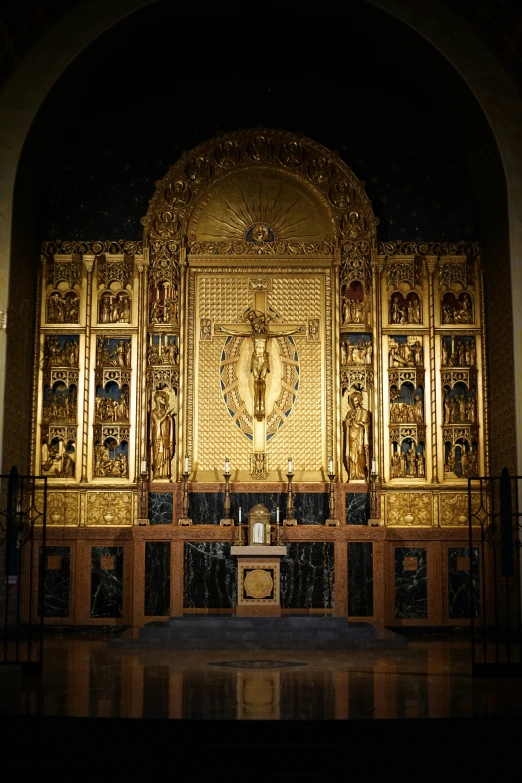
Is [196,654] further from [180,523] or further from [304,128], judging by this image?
[304,128]

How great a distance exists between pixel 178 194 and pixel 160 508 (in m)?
6.60

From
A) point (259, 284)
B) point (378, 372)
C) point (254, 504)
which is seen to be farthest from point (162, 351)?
point (378, 372)

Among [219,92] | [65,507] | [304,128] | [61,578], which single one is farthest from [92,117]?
[61,578]

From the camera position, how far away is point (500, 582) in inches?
761

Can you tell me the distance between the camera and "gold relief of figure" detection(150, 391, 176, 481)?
1998cm

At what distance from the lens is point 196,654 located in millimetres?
15648

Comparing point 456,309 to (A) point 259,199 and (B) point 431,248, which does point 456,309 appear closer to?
(B) point 431,248

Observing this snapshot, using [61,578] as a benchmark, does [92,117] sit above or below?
above

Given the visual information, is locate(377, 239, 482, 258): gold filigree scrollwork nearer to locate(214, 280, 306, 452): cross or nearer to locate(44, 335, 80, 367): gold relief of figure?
locate(214, 280, 306, 452): cross

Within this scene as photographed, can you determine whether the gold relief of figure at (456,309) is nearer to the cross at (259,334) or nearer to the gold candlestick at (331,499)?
the cross at (259,334)

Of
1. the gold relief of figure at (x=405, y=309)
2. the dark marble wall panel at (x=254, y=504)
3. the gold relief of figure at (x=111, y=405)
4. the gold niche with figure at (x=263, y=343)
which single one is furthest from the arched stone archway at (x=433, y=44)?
the dark marble wall panel at (x=254, y=504)

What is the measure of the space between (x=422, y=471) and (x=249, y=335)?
4.55 metres

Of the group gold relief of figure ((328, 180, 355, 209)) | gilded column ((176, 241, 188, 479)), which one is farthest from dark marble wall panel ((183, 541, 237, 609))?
gold relief of figure ((328, 180, 355, 209))

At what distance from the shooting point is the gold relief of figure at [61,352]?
2048cm
